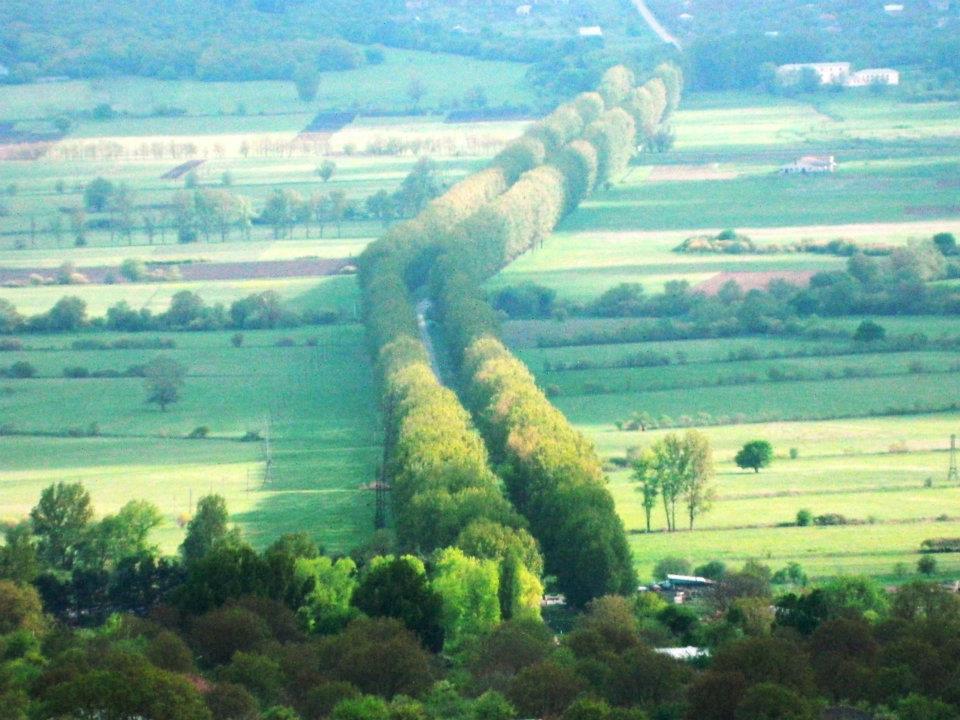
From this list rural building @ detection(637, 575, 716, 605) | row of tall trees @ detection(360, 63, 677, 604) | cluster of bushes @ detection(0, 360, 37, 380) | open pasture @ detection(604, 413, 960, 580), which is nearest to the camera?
rural building @ detection(637, 575, 716, 605)

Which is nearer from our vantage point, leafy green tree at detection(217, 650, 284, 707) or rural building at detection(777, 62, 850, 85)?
leafy green tree at detection(217, 650, 284, 707)

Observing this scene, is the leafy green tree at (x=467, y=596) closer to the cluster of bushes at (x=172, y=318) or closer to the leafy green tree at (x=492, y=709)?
the leafy green tree at (x=492, y=709)

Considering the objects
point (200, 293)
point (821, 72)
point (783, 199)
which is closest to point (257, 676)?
point (200, 293)

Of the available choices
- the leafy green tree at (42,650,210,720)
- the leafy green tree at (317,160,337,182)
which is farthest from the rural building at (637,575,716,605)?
the leafy green tree at (317,160,337,182)

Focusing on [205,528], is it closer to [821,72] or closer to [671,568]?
[671,568]

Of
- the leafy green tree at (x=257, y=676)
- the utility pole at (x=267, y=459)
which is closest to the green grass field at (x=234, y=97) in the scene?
the utility pole at (x=267, y=459)

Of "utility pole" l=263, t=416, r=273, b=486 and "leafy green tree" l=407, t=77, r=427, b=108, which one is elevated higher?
"leafy green tree" l=407, t=77, r=427, b=108

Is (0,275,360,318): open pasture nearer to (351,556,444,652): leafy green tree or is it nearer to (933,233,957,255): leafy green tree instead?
(933,233,957,255): leafy green tree
